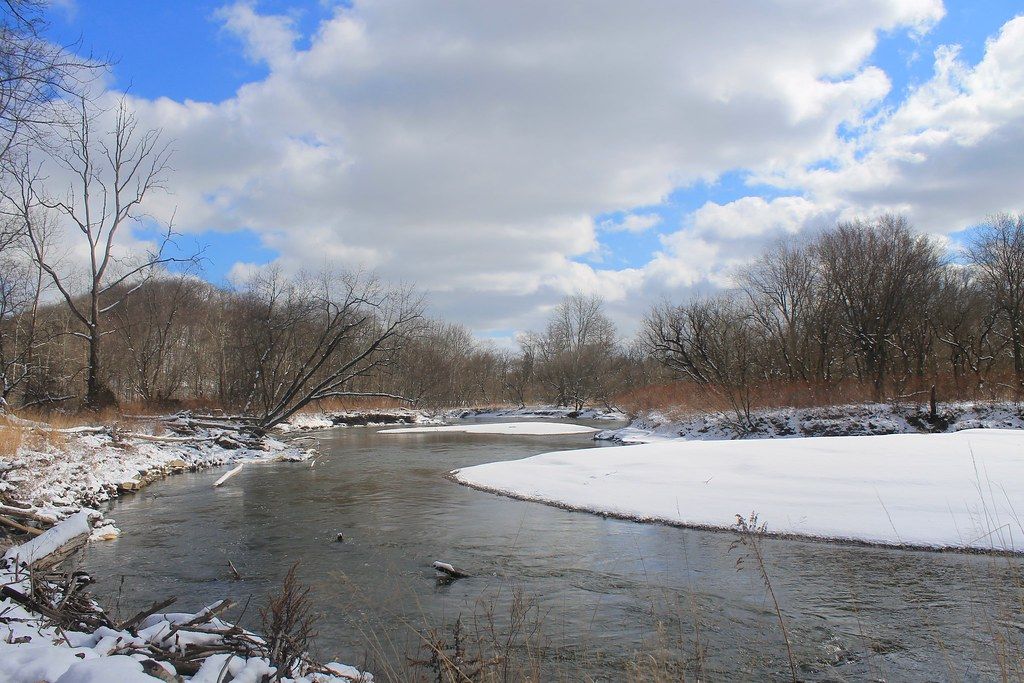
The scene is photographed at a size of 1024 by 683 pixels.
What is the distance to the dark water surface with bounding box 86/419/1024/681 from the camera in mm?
5840

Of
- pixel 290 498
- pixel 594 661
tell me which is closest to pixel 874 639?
pixel 594 661

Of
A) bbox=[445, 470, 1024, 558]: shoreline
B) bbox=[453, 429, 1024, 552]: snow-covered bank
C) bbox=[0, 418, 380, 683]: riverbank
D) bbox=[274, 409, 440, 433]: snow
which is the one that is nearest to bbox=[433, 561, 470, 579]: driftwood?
bbox=[0, 418, 380, 683]: riverbank

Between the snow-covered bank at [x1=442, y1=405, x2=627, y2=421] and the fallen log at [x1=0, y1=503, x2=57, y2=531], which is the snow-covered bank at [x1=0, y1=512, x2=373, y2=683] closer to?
the fallen log at [x1=0, y1=503, x2=57, y2=531]

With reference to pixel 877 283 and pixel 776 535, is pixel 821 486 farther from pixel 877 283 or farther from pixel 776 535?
pixel 877 283

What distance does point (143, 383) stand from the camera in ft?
116

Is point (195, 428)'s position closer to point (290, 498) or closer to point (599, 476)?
point (290, 498)

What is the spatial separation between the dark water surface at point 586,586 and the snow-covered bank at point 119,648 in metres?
0.97

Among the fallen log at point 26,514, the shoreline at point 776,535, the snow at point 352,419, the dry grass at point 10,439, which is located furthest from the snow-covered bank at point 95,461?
the snow at point 352,419

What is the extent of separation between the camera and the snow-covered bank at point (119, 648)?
11.0 feet

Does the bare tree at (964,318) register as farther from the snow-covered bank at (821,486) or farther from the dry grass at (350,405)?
the dry grass at (350,405)

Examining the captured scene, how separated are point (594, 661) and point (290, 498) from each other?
1131cm

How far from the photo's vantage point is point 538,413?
69.8 meters

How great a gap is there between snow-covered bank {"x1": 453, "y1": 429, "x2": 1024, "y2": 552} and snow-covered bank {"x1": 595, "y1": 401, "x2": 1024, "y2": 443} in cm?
781

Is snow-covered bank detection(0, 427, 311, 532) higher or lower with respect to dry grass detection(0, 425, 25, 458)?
lower
